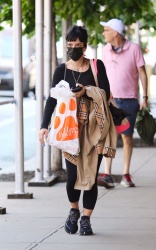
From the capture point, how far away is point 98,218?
8773mm

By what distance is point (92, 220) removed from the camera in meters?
8.65

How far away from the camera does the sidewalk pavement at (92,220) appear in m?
7.41

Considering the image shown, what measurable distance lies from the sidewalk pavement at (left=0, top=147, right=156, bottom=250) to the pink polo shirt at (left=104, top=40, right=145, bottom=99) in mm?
1153

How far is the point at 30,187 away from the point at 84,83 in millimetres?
3623

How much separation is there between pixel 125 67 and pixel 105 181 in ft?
4.50

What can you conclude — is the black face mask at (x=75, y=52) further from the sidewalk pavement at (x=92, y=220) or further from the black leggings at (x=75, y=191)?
the sidewalk pavement at (x=92, y=220)

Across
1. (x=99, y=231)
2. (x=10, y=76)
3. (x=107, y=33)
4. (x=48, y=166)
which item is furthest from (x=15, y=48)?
(x=10, y=76)

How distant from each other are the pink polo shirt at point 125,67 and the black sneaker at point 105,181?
38.1 inches

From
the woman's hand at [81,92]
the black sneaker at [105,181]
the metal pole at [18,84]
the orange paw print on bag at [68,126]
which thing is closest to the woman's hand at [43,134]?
the orange paw print on bag at [68,126]

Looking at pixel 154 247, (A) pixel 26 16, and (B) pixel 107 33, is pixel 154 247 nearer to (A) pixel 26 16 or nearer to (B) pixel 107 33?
(B) pixel 107 33

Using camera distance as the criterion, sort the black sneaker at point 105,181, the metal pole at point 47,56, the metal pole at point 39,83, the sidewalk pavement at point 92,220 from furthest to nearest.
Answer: the metal pole at point 47,56
the metal pole at point 39,83
the black sneaker at point 105,181
the sidewalk pavement at point 92,220

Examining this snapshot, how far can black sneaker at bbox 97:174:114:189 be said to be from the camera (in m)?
10.8

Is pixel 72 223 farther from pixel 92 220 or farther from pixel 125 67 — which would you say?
pixel 125 67

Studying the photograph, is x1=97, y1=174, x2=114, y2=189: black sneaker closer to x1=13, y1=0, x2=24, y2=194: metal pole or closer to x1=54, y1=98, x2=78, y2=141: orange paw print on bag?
x1=13, y1=0, x2=24, y2=194: metal pole
